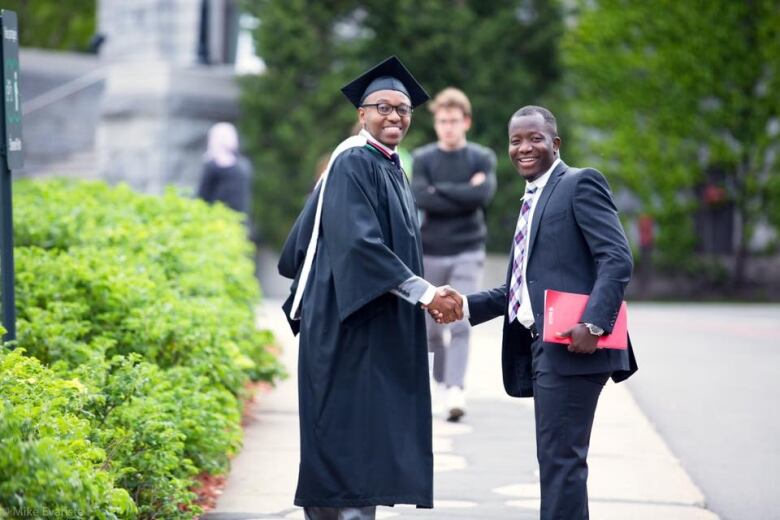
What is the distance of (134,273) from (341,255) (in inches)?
104

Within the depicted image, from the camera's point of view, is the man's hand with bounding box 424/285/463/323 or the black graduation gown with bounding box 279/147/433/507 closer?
the black graduation gown with bounding box 279/147/433/507

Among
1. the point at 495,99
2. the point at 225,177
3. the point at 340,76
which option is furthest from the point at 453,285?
the point at 495,99

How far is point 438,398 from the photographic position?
9.45 meters

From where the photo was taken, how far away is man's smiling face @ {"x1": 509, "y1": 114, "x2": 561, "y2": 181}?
18.5ft

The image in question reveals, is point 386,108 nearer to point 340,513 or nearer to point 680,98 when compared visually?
point 340,513

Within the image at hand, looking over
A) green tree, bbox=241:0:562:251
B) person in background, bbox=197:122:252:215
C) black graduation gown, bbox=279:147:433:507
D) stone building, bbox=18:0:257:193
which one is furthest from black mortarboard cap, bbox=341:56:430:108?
stone building, bbox=18:0:257:193

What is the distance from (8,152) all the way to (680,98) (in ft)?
60.9

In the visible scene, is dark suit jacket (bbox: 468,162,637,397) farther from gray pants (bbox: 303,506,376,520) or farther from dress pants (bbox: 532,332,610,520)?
gray pants (bbox: 303,506,376,520)

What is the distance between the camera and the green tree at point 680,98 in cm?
2345

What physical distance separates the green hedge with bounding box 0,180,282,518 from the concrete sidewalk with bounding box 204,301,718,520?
0.31 m

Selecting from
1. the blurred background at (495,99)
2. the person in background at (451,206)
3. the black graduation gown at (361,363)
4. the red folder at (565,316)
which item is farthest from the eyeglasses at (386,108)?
the blurred background at (495,99)

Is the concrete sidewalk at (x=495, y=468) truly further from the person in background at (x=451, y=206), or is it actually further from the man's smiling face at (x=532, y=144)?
the man's smiling face at (x=532, y=144)

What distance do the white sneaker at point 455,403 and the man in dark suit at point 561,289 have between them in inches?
127

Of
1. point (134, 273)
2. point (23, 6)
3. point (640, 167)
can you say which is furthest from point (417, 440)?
point (23, 6)
